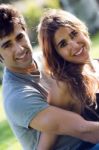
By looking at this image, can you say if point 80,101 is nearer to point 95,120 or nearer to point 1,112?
point 95,120

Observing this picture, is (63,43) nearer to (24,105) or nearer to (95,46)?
(24,105)

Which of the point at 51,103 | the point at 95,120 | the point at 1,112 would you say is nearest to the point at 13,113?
the point at 51,103

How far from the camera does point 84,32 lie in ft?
12.4

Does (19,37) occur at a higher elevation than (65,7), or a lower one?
higher

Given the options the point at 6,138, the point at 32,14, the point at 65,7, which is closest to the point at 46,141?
the point at 6,138

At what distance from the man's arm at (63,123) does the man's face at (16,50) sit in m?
0.54

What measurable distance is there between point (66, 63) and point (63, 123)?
385 mm

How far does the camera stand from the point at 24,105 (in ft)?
11.9

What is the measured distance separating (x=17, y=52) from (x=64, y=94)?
0.54m

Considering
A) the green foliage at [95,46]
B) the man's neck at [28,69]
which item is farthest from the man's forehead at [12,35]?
the green foliage at [95,46]

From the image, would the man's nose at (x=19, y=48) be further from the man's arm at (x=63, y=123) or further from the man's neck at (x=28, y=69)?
the man's arm at (x=63, y=123)

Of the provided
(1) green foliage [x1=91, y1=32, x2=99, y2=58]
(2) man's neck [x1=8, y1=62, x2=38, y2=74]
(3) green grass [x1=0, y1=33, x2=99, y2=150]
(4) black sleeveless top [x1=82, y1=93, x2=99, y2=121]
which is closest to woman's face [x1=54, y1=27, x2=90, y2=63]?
(4) black sleeveless top [x1=82, y1=93, x2=99, y2=121]

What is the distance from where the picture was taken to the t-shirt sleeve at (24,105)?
11.9 feet

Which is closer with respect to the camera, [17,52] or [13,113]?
[13,113]
